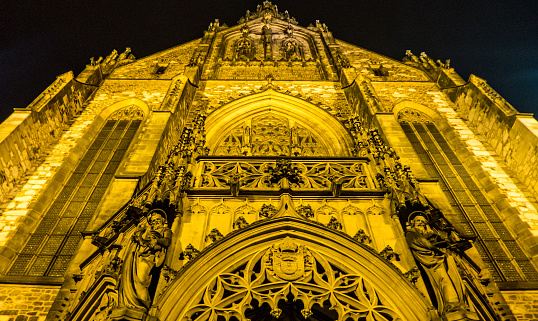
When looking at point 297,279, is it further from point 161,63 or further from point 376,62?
point 376,62

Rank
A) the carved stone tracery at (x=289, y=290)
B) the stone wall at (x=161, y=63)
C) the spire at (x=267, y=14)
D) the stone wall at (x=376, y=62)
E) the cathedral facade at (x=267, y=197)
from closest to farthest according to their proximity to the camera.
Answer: the carved stone tracery at (x=289, y=290) < the cathedral facade at (x=267, y=197) < the stone wall at (x=161, y=63) < the stone wall at (x=376, y=62) < the spire at (x=267, y=14)

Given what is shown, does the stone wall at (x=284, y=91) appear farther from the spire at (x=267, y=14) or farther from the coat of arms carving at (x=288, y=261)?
the spire at (x=267, y=14)

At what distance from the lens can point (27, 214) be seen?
8.03 metres

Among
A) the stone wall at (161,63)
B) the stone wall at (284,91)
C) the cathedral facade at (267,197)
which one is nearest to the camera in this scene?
the cathedral facade at (267,197)

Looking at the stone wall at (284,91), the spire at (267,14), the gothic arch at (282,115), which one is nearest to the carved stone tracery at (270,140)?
the gothic arch at (282,115)

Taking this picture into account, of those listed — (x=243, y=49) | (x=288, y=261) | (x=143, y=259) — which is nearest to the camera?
(x=143, y=259)

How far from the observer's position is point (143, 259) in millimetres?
4617

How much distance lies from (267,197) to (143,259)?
7.79ft

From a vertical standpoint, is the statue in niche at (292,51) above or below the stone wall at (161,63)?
above

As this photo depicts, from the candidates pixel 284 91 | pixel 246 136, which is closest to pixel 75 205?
pixel 246 136

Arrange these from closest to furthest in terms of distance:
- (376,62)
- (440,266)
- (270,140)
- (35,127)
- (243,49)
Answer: (440,266)
(35,127)
(270,140)
(376,62)
(243,49)

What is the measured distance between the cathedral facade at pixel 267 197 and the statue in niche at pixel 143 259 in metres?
0.02

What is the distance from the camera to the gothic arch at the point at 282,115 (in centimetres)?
1054

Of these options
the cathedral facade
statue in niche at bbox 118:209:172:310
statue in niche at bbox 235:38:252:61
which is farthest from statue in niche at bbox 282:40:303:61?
statue in niche at bbox 118:209:172:310
